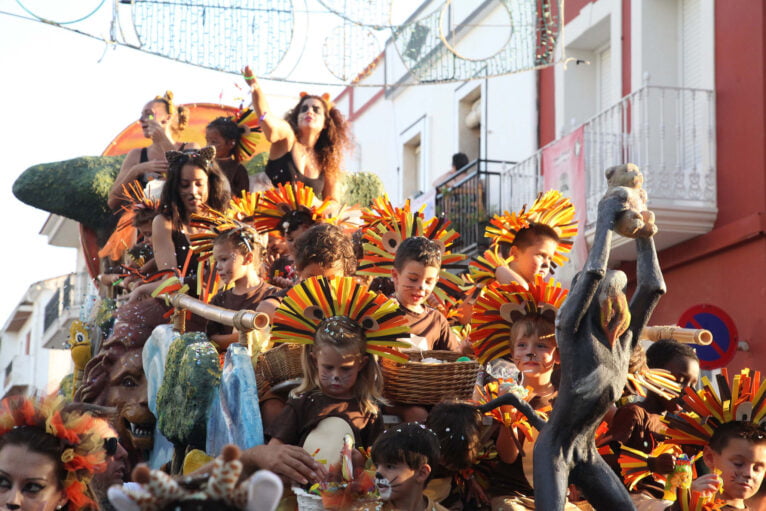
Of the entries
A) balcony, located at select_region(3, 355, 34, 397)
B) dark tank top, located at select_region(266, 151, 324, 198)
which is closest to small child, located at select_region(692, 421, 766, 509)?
dark tank top, located at select_region(266, 151, 324, 198)

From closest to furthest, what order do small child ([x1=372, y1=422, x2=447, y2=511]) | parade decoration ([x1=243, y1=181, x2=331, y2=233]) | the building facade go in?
small child ([x1=372, y1=422, x2=447, y2=511])
parade decoration ([x1=243, y1=181, x2=331, y2=233])
the building facade

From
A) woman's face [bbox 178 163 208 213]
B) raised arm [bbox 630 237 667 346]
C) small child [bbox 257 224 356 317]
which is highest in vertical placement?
woman's face [bbox 178 163 208 213]

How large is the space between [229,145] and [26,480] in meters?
5.95

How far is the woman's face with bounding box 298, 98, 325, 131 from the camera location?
10.0 m

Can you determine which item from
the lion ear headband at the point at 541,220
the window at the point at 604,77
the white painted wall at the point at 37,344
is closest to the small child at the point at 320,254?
the lion ear headband at the point at 541,220

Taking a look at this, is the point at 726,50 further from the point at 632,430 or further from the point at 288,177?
the point at 632,430

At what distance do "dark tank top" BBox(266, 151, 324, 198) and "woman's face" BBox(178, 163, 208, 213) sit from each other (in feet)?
4.40

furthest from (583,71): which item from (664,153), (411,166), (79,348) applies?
(79,348)

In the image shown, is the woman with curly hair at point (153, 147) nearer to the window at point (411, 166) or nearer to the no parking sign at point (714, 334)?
the no parking sign at point (714, 334)

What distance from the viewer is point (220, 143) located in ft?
33.1

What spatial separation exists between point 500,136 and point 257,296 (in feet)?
49.3

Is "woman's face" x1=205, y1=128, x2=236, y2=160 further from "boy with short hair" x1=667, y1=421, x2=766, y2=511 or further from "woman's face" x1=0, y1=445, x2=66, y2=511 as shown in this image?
"woman's face" x1=0, y1=445, x2=66, y2=511

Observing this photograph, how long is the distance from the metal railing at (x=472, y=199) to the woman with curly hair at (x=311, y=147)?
966 centimetres

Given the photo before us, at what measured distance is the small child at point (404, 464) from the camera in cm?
514
